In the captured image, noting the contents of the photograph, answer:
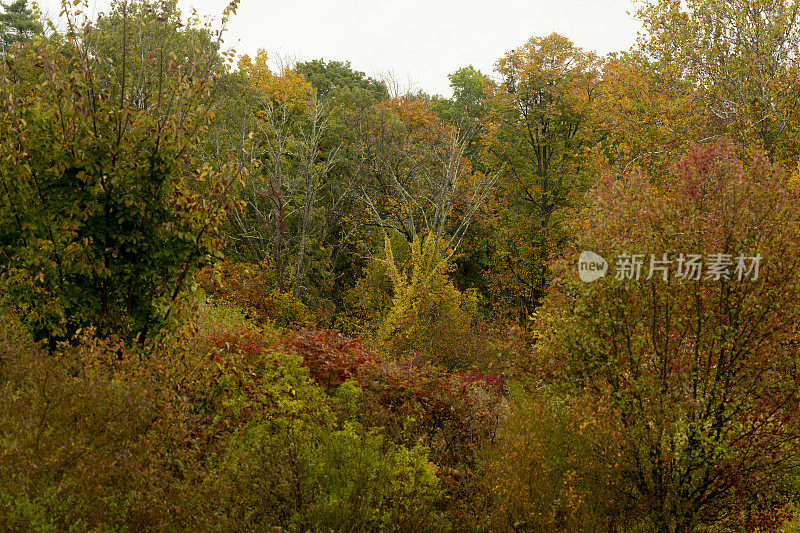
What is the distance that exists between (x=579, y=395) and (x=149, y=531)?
4.65m

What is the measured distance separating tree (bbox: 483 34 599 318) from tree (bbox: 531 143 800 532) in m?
15.4

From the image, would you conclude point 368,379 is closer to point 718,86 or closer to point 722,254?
point 722,254

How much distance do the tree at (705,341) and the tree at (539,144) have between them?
50.7ft

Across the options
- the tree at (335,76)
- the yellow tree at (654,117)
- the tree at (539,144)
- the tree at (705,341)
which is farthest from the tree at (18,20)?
the tree at (705,341)

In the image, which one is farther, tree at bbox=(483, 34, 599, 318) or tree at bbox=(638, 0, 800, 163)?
tree at bbox=(483, 34, 599, 318)

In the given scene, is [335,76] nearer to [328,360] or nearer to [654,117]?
[654,117]

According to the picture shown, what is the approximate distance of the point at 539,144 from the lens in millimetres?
22594


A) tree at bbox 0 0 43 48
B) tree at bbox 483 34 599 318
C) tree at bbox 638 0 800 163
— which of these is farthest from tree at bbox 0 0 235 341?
tree at bbox 0 0 43 48

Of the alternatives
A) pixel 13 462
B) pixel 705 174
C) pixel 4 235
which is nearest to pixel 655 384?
pixel 705 174

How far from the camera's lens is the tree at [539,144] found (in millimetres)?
22078

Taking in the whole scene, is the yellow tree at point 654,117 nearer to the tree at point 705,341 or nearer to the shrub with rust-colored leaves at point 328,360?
the tree at point 705,341

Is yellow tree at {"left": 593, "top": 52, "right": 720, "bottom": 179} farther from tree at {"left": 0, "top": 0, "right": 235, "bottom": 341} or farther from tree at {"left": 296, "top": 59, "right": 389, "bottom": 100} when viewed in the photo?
tree at {"left": 296, "top": 59, "right": 389, "bottom": 100}

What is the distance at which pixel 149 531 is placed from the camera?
3975 mm

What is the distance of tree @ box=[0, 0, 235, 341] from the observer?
19.0 feet
